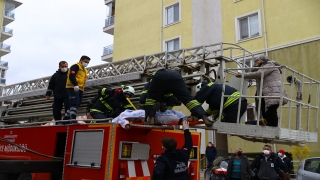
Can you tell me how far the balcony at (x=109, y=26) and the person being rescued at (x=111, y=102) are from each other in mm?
17186

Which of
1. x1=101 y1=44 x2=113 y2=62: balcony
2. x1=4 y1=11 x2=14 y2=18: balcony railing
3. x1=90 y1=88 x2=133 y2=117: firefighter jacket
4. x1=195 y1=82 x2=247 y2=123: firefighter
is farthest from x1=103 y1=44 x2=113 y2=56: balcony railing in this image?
x1=4 y1=11 x2=14 y2=18: balcony railing

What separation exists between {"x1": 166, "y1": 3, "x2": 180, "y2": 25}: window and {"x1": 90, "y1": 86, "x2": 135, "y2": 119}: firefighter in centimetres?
1352

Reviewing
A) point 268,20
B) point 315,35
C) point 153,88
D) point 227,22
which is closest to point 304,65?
point 315,35

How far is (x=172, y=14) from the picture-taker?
19859 millimetres

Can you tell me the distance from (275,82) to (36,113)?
651cm

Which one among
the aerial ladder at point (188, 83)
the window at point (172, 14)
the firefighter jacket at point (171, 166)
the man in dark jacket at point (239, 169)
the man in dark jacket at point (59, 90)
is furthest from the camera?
the window at point (172, 14)

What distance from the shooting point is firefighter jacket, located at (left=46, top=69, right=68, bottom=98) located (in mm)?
7559

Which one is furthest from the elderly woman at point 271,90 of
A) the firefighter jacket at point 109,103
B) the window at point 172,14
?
the window at point 172,14

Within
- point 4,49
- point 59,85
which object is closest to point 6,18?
point 4,49

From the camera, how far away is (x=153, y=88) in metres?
5.04

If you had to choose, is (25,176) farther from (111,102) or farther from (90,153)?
(111,102)

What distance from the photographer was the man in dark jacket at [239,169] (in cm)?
803

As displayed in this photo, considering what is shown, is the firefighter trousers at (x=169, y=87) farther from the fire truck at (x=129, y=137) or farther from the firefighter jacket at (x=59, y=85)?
the firefighter jacket at (x=59, y=85)

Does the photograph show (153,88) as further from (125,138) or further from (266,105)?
(266,105)
